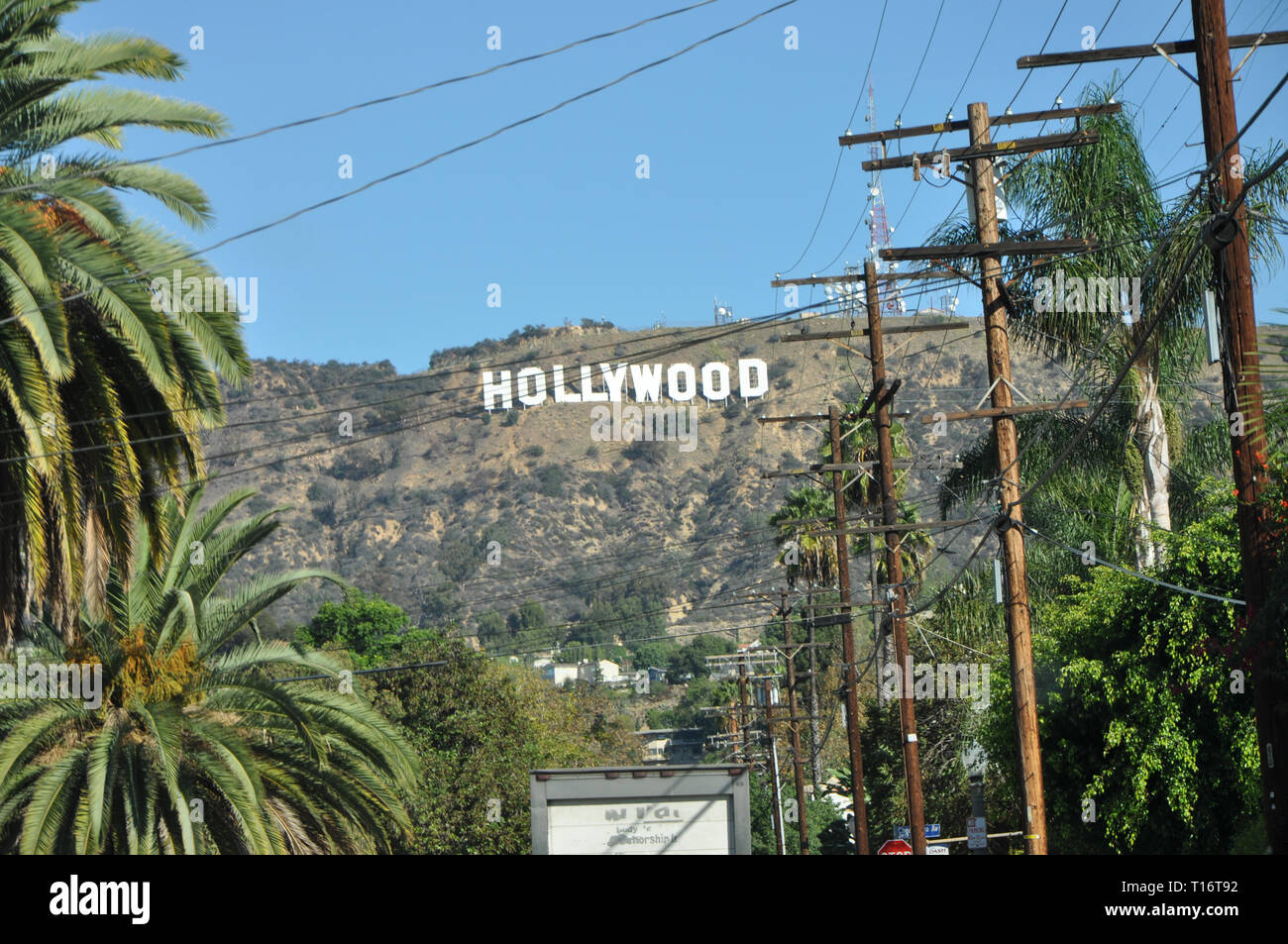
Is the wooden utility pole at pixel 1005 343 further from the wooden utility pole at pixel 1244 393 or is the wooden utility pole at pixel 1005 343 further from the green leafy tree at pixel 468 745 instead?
the green leafy tree at pixel 468 745

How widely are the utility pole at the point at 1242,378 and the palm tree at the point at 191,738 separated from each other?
13981 millimetres

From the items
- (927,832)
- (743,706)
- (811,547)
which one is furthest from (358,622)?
(927,832)

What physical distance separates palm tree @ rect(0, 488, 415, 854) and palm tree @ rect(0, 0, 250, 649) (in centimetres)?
155

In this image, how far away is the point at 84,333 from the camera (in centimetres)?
1761

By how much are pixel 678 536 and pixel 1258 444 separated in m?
187

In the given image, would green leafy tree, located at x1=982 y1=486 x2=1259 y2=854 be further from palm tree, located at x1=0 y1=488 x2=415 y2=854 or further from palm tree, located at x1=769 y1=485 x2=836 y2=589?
palm tree, located at x1=769 y1=485 x2=836 y2=589

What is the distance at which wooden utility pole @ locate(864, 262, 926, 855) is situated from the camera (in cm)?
2489

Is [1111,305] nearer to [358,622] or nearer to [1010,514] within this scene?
[1010,514]

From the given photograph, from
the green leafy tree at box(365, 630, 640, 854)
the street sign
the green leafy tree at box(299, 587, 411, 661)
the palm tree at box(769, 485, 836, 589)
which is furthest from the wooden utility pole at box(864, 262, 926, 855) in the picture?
the green leafy tree at box(299, 587, 411, 661)

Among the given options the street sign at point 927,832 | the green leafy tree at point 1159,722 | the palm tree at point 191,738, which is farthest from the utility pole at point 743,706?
the palm tree at point 191,738

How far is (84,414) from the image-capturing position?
17609 millimetres
